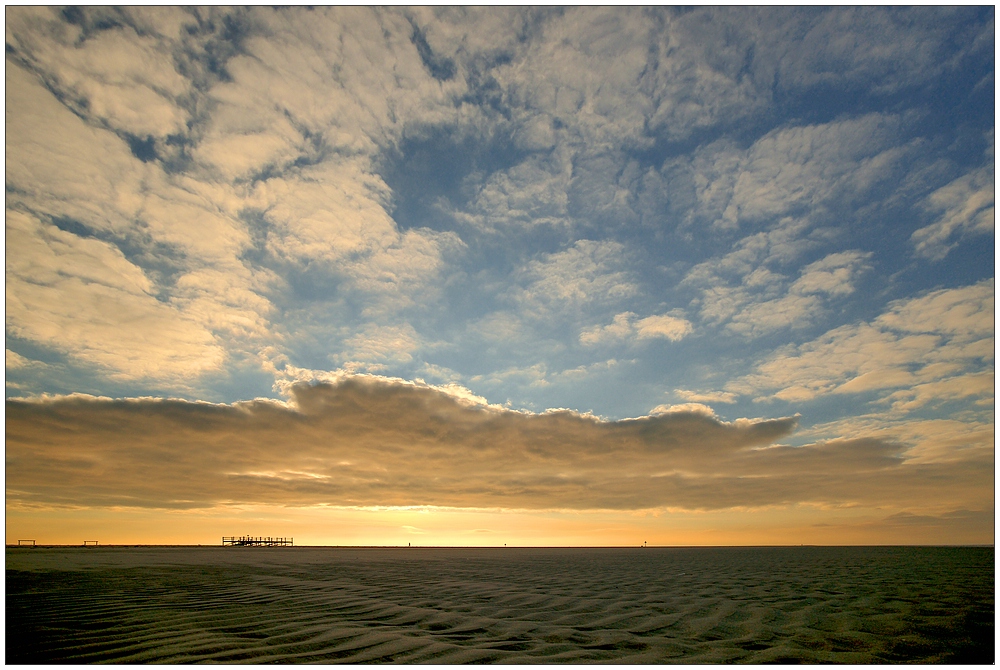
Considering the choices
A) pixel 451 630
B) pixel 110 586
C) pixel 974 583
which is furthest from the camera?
pixel 974 583

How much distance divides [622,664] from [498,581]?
1071 centimetres

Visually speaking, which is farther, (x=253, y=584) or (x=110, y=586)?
(x=253, y=584)

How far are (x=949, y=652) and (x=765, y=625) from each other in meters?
2.36

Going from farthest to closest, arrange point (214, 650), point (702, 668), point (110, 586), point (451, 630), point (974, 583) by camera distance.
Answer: point (974, 583), point (110, 586), point (451, 630), point (214, 650), point (702, 668)

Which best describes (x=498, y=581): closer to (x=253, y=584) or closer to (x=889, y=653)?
(x=253, y=584)

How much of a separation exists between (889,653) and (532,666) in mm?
4924

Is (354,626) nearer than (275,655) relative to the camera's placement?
No

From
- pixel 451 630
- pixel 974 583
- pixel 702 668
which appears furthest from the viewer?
pixel 974 583

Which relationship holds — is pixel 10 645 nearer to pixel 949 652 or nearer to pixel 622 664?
pixel 622 664

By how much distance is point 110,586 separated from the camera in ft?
43.7

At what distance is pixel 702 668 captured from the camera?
19.5ft

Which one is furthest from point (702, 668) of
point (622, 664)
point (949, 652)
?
point (949, 652)

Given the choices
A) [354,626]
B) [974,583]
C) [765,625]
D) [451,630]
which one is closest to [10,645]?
[354,626]

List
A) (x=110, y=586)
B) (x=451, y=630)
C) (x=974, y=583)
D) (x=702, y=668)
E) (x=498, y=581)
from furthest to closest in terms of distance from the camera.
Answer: (x=498, y=581) → (x=974, y=583) → (x=110, y=586) → (x=451, y=630) → (x=702, y=668)
